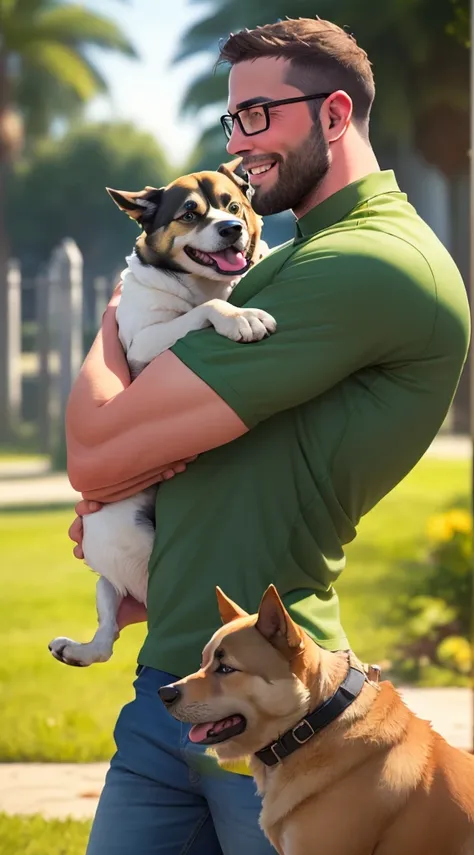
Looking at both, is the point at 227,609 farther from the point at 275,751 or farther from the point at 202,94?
the point at 202,94

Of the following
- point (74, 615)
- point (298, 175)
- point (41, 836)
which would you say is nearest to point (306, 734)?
point (298, 175)

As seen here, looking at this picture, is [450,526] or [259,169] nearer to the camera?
[259,169]

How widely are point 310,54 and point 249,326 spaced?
20.7 inches

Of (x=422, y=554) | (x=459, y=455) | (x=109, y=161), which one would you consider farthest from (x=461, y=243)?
(x=422, y=554)

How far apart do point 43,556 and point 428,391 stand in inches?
293

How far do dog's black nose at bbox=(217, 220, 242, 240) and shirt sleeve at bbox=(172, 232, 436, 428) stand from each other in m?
0.80

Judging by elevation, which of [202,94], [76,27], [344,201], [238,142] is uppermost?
[238,142]

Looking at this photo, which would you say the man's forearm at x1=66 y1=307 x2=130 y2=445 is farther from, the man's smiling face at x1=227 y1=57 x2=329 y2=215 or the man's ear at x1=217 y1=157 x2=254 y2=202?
the man's ear at x1=217 y1=157 x2=254 y2=202

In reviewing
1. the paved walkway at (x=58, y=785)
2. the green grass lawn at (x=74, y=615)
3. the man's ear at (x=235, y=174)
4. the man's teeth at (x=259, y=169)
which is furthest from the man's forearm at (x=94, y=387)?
the green grass lawn at (x=74, y=615)

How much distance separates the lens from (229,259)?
3.04 meters

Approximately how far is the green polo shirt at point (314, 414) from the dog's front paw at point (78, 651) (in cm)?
54

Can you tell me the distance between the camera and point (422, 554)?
9.14 m

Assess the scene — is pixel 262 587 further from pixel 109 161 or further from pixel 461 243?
pixel 461 243

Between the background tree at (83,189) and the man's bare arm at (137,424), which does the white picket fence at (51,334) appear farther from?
the man's bare arm at (137,424)
